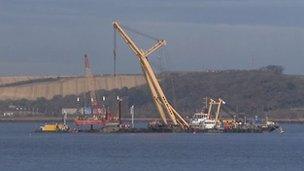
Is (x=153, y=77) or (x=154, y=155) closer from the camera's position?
(x=154, y=155)

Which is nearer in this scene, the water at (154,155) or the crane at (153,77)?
the water at (154,155)

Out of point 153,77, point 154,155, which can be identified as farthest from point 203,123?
point 154,155

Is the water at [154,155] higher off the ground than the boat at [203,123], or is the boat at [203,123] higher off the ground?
the boat at [203,123]

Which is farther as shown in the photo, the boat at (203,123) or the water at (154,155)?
the boat at (203,123)

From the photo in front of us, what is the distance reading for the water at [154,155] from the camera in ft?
248

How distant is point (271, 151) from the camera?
319 ft

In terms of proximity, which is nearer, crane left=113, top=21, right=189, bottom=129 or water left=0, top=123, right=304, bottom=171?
water left=0, top=123, right=304, bottom=171

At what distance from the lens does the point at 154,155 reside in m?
88.6

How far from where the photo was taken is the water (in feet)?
248

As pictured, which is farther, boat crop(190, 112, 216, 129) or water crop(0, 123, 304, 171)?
boat crop(190, 112, 216, 129)

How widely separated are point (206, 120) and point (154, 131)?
331 inches

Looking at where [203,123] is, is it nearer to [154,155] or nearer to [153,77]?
[153,77]

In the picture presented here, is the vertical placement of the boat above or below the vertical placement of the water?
above

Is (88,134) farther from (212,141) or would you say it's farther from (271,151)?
(271,151)
